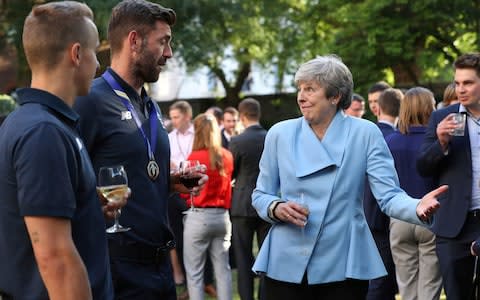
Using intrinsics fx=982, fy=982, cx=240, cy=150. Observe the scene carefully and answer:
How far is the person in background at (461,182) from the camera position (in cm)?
768

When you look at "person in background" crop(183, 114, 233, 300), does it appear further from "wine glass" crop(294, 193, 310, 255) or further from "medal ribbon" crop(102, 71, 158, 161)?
"medal ribbon" crop(102, 71, 158, 161)

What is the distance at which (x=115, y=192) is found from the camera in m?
4.50

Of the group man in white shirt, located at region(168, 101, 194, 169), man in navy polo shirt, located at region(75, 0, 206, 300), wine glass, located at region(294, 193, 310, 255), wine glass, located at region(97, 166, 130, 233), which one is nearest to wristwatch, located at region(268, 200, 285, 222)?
wine glass, located at region(294, 193, 310, 255)

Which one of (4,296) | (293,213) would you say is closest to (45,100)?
(4,296)

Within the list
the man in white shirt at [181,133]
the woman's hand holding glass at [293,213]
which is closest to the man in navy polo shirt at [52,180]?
the woman's hand holding glass at [293,213]

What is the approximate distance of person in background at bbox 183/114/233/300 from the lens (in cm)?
1095

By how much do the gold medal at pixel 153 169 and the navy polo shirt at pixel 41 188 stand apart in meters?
1.34

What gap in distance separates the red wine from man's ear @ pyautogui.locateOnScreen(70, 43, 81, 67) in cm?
192

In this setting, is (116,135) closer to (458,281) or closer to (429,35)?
(458,281)

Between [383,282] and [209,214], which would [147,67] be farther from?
[209,214]

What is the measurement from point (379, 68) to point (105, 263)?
22.5 m

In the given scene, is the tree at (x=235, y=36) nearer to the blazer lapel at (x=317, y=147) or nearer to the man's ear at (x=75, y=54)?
the blazer lapel at (x=317, y=147)

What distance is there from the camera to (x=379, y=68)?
2586 cm

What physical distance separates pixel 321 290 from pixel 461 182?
2261 mm
